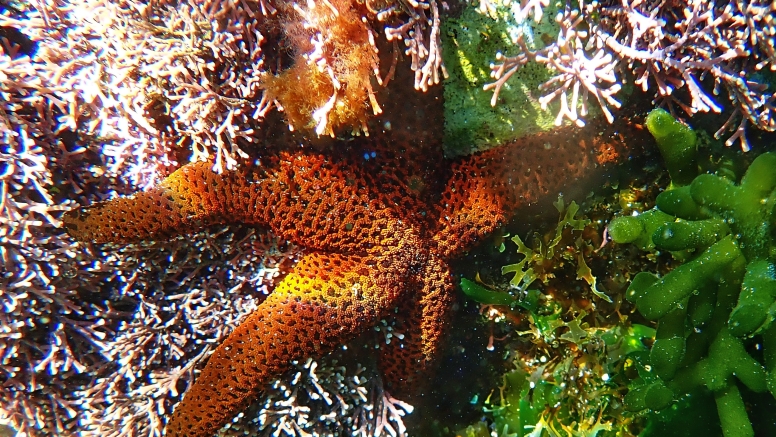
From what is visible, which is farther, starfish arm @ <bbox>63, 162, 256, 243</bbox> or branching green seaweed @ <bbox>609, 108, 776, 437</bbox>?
starfish arm @ <bbox>63, 162, 256, 243</bbox>

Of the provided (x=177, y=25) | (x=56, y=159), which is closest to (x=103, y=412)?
(x=56, y=159)

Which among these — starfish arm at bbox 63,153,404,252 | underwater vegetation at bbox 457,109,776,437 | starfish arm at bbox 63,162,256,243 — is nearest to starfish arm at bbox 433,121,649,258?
underwater vegetation at bbox 457,109,776,437

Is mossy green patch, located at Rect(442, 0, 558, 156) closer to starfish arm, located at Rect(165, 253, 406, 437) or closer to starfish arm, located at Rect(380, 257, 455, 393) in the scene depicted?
starfish arm, located at Rect(380, 257, 455, 393)

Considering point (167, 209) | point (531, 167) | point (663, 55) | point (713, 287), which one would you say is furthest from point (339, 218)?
point (713, 287)

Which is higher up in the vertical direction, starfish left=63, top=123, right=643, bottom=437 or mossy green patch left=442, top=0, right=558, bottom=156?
mossy green patch left=442, top=0, right=558, bottom=156

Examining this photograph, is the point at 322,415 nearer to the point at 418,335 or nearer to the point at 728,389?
the point at 418,335

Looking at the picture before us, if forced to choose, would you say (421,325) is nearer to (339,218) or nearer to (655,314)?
(339,218)

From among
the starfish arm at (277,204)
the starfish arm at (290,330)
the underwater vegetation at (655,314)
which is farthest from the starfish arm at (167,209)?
Answer: the underwater vegetation at (655,314)
